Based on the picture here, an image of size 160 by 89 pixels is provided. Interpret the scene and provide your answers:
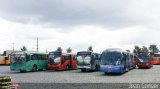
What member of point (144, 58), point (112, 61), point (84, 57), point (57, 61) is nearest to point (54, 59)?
point (57, 61)

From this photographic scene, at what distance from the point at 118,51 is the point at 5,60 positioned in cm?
3583

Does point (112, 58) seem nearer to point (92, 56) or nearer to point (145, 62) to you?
point (92, 56)

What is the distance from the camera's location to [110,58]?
35.7 meters

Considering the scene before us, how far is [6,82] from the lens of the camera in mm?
17531

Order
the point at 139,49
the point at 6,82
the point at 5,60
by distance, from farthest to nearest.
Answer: the point at 139,49
the point at 5,60
the point at 6,82

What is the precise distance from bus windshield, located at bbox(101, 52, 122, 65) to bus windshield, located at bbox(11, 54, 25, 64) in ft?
32.8

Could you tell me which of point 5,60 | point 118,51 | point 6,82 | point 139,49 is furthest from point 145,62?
point 139,49

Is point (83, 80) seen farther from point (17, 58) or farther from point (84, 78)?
point (17, 58)

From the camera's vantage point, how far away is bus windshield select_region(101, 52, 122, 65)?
1400 inches

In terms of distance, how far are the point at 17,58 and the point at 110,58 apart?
37.6 ft

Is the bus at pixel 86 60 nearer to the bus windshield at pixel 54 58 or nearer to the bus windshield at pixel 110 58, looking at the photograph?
the bus windshield at pixel 54 58

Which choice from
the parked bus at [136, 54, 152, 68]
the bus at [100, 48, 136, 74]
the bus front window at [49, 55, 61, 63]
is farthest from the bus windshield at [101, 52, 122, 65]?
the parked bus at [136, 54, 152, 68]

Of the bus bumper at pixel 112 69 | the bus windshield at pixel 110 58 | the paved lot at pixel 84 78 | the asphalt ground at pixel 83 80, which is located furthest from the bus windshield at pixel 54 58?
the asphalt ground at pixel 83 80

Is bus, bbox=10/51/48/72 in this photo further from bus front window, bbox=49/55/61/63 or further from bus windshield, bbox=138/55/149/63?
bus windshield, bbox=138/55/149/63
